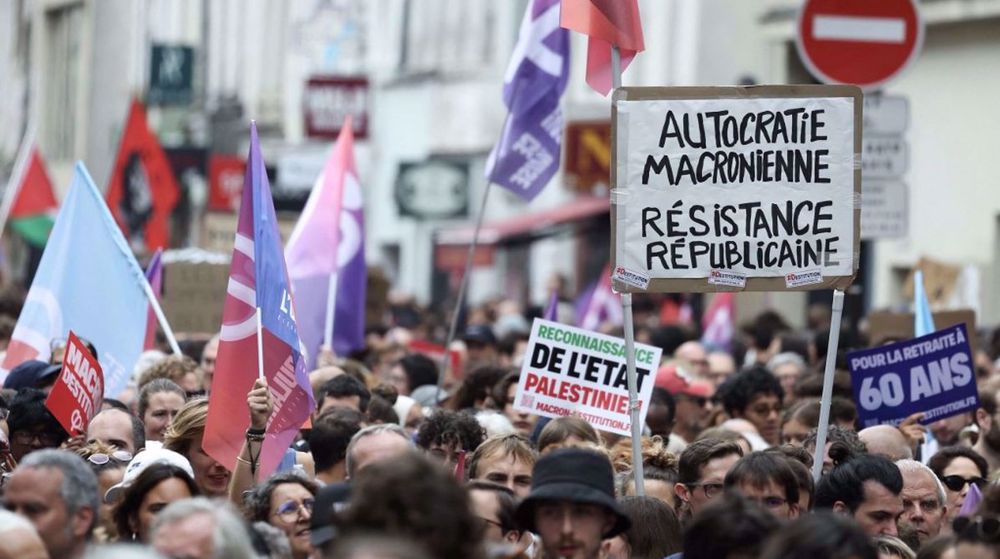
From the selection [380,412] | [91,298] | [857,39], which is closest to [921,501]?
[380,412]

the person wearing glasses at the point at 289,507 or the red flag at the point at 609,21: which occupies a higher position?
the red flag at the point at 609,21

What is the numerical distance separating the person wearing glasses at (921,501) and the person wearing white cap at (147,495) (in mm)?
2878

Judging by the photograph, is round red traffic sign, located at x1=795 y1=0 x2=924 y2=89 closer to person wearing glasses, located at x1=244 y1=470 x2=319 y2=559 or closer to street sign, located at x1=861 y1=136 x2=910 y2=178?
street sign, located at x1=861 y1=136 x2=910 y2=178

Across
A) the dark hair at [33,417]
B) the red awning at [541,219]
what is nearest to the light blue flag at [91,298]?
the dark hair at [33,417]

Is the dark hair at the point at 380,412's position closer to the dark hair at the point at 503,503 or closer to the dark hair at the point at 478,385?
the dark hair at the point at 478,385

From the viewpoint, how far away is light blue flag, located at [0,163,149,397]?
40.7 ft

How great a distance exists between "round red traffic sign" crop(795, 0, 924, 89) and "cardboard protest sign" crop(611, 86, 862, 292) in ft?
9.73

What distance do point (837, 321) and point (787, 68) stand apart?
1965 centimetres

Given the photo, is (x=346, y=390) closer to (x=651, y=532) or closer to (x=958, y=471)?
(x=958, y=471)

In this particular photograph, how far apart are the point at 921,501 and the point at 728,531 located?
9.17 feet

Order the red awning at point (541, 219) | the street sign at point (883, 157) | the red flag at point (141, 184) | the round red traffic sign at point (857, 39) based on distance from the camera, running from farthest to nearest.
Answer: the red awning at point (541, 219)
the red flag at point (141, 184)
the street sign at point (883, 157)
the round red traffic sign at point (857, 39)

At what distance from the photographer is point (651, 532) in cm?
828

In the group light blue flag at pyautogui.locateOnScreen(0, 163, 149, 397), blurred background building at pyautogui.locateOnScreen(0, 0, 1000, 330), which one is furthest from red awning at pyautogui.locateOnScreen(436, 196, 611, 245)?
light blue flag at pyautogui.locateOnScreen(0, 163, 149, 397)

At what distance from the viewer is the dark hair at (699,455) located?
901 centimetres
